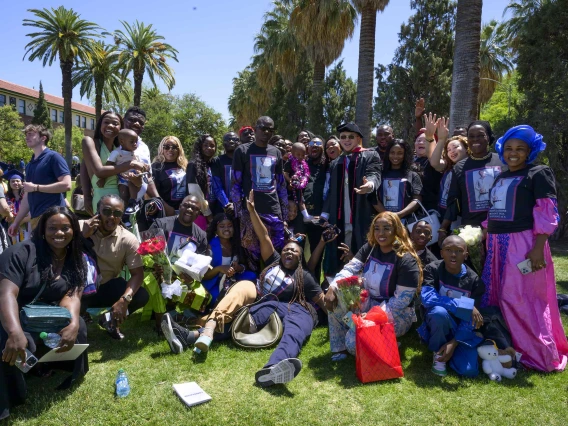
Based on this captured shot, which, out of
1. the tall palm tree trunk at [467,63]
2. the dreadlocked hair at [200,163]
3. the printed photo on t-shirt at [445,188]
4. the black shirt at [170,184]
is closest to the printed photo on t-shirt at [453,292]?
the printed photo on t-shirt at [445,188]

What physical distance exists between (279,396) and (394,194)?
299 cm

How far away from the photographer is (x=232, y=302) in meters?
4.75

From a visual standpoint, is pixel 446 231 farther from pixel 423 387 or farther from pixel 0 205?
pixel 0 205

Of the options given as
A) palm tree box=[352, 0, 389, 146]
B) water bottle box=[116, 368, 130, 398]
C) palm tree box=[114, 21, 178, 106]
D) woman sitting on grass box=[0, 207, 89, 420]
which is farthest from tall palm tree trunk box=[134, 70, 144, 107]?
water bottle box=[116, 368, 130, 398]

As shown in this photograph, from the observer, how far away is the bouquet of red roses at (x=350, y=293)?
418cm

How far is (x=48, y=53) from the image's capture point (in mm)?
27250

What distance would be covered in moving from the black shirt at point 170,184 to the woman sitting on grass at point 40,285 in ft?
7.65

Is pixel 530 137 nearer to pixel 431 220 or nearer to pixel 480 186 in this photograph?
pixel 480 186

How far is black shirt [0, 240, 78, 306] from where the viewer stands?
11.0ft

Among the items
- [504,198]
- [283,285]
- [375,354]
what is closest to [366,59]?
[504,198]

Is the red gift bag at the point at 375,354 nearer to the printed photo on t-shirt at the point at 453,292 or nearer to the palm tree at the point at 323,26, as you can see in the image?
the printed photo on t-shirt at the point at 453,292

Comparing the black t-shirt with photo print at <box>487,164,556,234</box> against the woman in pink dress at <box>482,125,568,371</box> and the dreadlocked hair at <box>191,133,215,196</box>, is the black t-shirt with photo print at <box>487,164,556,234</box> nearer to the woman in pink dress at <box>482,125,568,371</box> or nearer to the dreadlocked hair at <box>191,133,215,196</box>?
the woman in pink dress at <box>482,125,568,371</box>

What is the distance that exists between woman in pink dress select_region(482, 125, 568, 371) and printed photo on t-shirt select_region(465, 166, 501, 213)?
32cm

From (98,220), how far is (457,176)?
13.1ft
